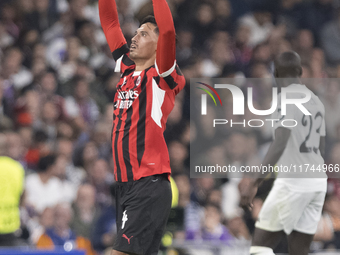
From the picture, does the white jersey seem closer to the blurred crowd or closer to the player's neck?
the blurred crowd

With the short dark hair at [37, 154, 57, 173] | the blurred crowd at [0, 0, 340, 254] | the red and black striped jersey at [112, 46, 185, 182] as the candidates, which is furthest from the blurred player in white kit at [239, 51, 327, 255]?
the short dark hair at [37, 154, 57, 173]

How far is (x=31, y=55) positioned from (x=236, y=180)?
12.5ft

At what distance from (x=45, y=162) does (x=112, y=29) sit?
3445 mm

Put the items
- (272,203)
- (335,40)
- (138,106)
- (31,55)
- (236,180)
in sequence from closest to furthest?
(138,106) → (272,203) → (236,180) → (31,55) → (335,40)

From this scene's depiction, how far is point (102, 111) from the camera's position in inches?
297

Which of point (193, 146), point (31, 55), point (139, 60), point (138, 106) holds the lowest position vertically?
point (193, 146)

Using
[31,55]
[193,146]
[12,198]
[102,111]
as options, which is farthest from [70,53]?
[12,198]

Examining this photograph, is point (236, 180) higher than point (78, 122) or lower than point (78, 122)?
lower

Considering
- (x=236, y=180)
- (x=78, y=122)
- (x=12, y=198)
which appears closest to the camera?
(x=12, y=198)

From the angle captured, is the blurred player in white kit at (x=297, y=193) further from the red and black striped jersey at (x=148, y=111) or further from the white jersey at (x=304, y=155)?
the red and black striped jersey at (x=148, y=111)

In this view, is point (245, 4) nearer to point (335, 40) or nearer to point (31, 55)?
point (335, 40)

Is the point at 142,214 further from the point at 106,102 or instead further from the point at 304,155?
the point at 106,102

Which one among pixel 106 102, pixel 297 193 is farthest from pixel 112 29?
pixel 106 102

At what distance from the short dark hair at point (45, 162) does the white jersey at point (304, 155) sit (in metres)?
3.53
